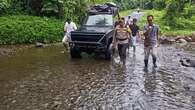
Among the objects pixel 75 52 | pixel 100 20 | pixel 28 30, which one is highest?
pixel 100 20

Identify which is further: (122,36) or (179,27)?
(179,27)

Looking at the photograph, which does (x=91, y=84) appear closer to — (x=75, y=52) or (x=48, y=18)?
(x=75, y=52)

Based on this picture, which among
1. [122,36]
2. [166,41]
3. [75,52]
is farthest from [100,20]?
[166,41]

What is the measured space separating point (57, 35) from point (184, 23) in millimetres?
14698

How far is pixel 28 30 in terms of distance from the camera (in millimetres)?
23438

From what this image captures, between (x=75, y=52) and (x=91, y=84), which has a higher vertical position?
(x=75, y=52)

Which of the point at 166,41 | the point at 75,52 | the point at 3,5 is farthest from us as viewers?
the point at 166,41

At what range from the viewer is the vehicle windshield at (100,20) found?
62.6ft

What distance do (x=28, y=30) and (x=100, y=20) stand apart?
5.69 meters

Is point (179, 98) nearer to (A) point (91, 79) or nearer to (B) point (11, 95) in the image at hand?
(A) point (91, 79)

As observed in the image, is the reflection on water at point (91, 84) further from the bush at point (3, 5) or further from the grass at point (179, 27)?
the grass at point (179, 27)

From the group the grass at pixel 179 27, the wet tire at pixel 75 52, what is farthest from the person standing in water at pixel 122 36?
the grass at pixel 179 27

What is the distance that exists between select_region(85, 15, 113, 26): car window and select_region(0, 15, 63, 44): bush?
499 cm

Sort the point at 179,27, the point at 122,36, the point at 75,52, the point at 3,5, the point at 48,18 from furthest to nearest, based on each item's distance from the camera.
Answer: the point at 179,27 → the point at 48,18 → the point at 3,5 → the point at 75,52 → the point at 122,36
